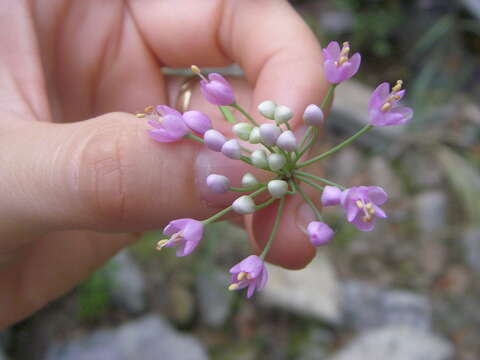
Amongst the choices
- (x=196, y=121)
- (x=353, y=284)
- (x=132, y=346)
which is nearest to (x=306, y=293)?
(x=353, y=284)

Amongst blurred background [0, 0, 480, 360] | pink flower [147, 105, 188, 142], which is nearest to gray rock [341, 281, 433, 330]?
blurred background [0, 0, 480, 360]

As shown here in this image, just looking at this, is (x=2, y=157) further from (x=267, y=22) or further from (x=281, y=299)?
(x=281, y=299)

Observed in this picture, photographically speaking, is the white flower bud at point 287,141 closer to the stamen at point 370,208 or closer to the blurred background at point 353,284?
the stamen at point 370,208

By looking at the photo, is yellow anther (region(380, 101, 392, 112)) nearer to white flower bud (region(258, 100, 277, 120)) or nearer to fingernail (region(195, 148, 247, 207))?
white flower bud (region(258, 100, 277, 120))

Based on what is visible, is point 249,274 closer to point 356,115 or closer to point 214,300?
point 214,300

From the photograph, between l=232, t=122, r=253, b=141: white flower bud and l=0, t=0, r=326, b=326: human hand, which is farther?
l=232, t=122, r=253, b=141: white flower bud

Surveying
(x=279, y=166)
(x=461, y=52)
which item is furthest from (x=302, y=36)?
(x=461, y=52)
